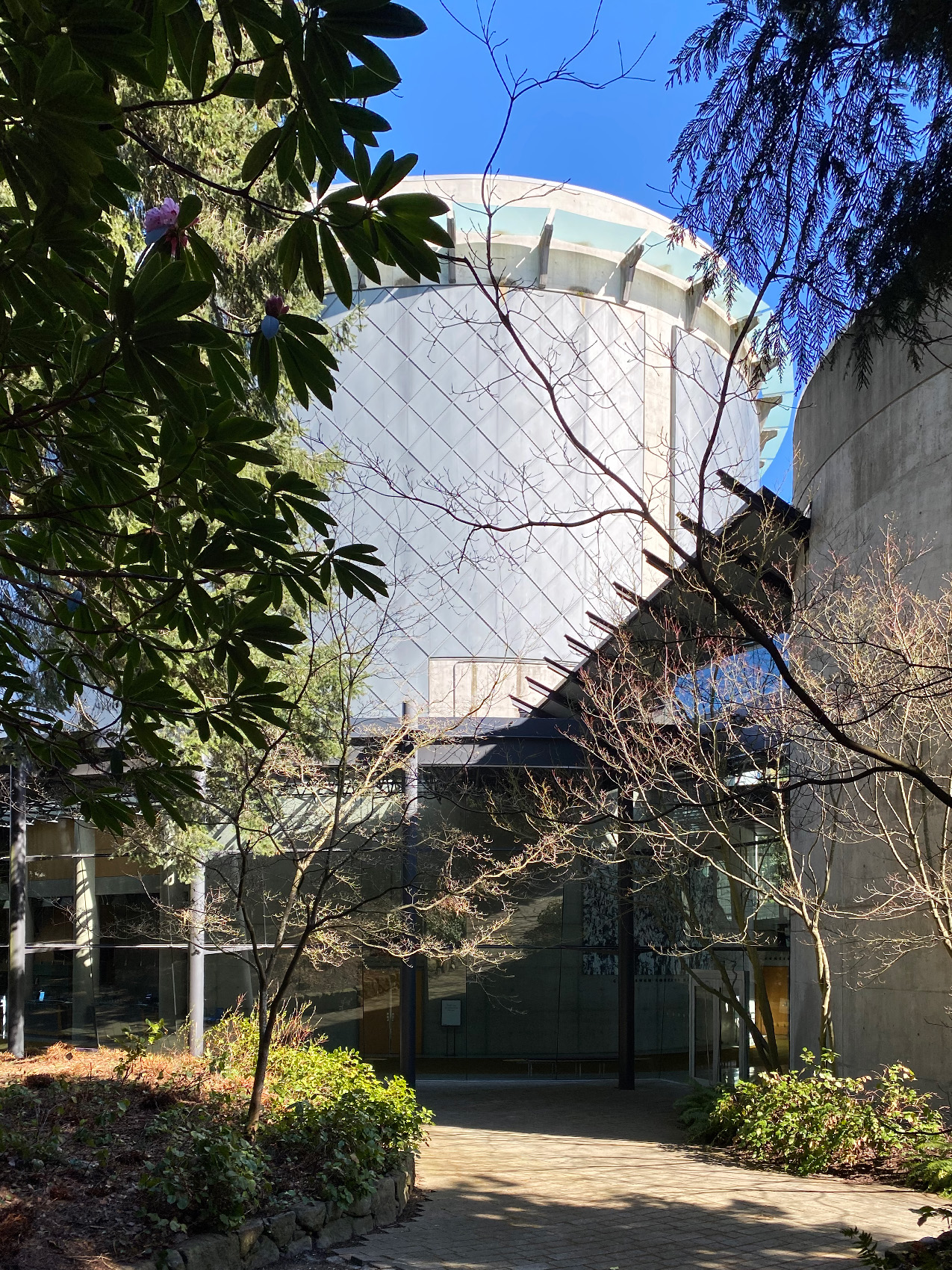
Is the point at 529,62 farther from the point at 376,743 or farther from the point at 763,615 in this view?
the point at 376,743

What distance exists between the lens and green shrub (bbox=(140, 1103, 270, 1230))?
682cm

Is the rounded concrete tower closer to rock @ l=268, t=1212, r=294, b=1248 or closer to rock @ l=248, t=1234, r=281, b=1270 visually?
rock @ l=268, t=1212, r=294, b=1248

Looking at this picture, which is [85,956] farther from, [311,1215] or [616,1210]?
[311,1215]

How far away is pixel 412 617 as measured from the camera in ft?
79.3

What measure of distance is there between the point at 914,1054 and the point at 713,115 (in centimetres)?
1021

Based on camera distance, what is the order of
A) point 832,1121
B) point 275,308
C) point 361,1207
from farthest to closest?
1. point 832,1121
2. point 361,1207
3. point 275,308

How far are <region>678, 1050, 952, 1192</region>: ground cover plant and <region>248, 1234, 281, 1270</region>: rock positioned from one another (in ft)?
18.2

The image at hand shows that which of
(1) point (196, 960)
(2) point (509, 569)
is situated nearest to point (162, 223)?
(1) point (196, 960)

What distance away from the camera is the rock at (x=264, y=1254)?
6.85m

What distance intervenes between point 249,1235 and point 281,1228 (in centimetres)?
43

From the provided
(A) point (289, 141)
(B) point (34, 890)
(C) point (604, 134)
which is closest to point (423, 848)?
(B) point (34, 890)

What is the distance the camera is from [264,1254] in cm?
700

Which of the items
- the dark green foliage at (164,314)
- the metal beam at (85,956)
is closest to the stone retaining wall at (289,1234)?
the dark green foliage at (164,314)

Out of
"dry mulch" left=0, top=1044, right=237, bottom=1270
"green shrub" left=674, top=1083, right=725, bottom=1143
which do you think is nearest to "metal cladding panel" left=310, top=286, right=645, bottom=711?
"green shrub" left=674, top=1083, right=725, bottom=1143
